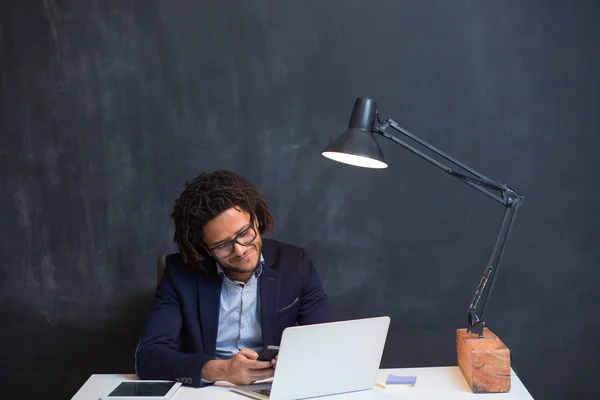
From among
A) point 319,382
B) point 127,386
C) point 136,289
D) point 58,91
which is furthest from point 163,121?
point 319,382

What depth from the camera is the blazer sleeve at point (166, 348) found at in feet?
6.79

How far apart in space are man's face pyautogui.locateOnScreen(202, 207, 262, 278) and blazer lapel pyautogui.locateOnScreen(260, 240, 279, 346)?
118 millimetres

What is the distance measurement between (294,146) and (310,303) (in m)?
0.83

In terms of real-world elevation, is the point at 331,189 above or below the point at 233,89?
below

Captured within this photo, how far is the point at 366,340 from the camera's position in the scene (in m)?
1.93

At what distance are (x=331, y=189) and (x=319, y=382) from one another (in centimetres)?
126

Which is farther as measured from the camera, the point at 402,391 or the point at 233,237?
the point at 233,237

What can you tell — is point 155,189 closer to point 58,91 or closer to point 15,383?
point 58,91

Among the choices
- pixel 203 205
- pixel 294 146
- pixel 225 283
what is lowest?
pixel 225 283

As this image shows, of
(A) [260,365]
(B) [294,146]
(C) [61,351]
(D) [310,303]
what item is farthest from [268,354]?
(C) [61,351]

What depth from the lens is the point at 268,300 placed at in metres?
2.37

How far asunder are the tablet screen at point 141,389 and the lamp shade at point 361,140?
82 cm

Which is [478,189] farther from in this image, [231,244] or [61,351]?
[61,351]

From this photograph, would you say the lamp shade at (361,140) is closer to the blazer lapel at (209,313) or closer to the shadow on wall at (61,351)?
the blazer lapel at (209,313)
